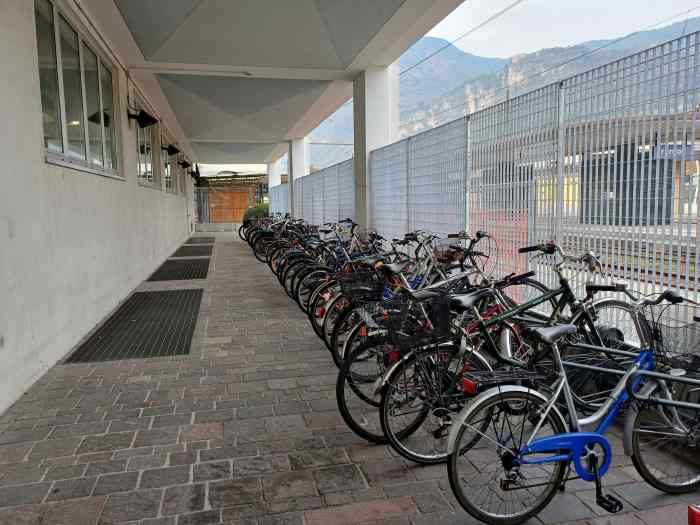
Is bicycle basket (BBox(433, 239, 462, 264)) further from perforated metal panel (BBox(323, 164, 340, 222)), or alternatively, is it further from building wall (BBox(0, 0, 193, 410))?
perforated metal panel (BBox(323, 164, 340, 222))

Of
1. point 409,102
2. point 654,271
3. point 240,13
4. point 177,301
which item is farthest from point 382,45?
point 409,102

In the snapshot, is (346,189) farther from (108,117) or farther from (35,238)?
(35,238)

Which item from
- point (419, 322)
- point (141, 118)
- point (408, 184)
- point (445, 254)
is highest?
point (141, 118)

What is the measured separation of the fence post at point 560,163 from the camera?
4.17 m

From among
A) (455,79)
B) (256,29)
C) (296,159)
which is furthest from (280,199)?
(256,29)

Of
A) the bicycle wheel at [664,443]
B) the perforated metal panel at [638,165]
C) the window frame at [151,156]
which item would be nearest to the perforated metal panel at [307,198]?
the window frame at [151,156]

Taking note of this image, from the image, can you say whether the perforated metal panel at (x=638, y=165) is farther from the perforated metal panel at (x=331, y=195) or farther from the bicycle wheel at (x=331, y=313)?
the perforated metal panel at (x=331, y=195)

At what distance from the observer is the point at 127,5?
5934mm

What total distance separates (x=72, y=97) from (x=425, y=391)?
15.1 feet

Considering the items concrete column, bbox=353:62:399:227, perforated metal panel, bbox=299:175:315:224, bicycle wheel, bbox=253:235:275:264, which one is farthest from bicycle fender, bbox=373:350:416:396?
perforated metal panel, bbox=299:175:315:224

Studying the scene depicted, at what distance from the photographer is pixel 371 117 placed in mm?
9211

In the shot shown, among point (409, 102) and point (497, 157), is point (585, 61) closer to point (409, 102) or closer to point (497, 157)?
point (409, 102)

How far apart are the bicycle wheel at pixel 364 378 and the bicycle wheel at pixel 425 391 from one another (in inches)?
7.1

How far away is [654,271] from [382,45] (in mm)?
5591
